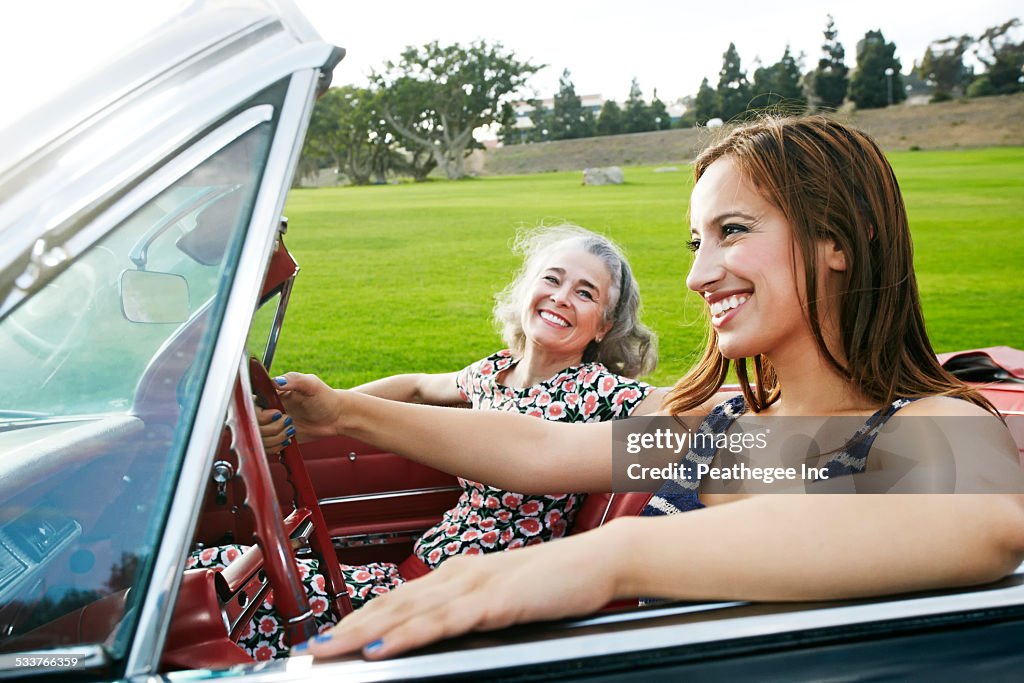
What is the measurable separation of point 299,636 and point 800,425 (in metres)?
0.93

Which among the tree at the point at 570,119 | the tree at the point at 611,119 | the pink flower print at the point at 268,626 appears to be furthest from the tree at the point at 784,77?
the pink flower print at the point at 268,626

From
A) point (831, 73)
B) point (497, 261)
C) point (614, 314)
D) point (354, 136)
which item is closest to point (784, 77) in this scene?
point (831, 73)

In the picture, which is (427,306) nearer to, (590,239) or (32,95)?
(590,239)

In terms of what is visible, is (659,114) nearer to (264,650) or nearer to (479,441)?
(479,441)

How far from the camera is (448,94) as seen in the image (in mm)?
41000

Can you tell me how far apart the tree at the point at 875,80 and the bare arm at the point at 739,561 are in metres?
39.6

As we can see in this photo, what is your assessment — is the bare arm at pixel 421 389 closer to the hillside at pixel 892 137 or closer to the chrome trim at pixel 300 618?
the chrome trim at pixel 300 618

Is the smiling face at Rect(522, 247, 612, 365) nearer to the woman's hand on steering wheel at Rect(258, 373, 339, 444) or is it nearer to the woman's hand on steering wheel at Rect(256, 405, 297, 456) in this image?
the woman's hand on steering wheel at Rect(258, 373, 339, 444)

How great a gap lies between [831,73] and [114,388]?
43.0 metres

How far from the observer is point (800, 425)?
1.59 metres

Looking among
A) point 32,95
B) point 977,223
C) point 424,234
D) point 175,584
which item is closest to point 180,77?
point 32,95

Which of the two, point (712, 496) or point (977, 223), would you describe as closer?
point (712, 496)

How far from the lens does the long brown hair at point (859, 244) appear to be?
1.47 metres
